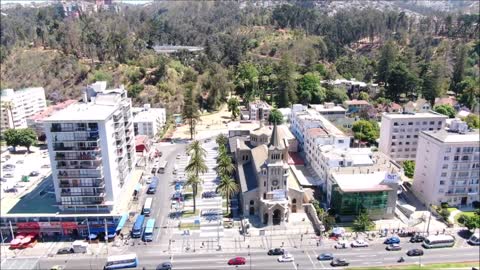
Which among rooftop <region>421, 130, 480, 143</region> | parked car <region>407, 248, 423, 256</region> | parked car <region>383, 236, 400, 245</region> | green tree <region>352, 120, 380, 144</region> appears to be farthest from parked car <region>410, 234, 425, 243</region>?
green tree <region>352, 120, 380, 144</region>

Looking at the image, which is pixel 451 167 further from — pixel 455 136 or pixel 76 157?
pixel 76 157

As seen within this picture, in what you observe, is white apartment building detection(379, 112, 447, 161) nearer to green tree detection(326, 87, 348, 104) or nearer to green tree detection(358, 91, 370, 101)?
green tree detection(326, 87, 348, 104)

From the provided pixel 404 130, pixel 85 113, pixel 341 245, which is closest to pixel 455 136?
pixel 404 130

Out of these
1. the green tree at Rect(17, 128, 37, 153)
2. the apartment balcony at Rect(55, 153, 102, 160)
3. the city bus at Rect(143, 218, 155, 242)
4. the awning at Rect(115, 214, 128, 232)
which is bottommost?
the city bus at Rect(143, 218, 155, 242)

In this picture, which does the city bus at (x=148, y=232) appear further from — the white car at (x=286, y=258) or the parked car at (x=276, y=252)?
the white car at (x=286, y=258)

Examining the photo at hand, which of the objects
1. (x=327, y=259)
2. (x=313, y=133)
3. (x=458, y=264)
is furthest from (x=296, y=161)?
(x=458, y=264)
